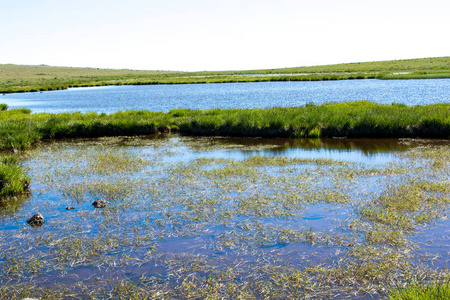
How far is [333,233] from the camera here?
27.4ft

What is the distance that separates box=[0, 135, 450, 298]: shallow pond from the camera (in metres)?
6.63

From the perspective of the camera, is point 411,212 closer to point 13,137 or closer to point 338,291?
point 338,291

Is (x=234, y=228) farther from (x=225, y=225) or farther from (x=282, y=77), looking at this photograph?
(x=282, y=77)

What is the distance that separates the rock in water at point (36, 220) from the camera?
31.3 feet

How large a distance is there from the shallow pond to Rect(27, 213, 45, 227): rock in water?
0.16 metres

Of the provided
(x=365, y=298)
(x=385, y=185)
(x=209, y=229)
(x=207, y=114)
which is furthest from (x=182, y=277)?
(x=207, y=114)

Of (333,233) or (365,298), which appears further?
(333,233)

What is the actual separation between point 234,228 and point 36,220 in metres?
4.89

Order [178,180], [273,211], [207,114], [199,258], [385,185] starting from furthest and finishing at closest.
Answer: [207,114] → [178,180] → [385,185] → [273,211] → [199,258]

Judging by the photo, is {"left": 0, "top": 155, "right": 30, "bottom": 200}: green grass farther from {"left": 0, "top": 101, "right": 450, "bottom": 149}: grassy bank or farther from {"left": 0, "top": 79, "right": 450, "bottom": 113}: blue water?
{"left": 0, "top": 79, "right": 450, "bottom": 113}: blue water

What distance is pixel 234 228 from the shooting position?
8.88 meters

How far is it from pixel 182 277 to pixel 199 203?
12.6ft

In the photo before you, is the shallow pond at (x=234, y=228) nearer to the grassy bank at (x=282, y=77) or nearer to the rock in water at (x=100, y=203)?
the rock in water at (x=100, y=203)

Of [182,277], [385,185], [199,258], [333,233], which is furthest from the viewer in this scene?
[385,185]
